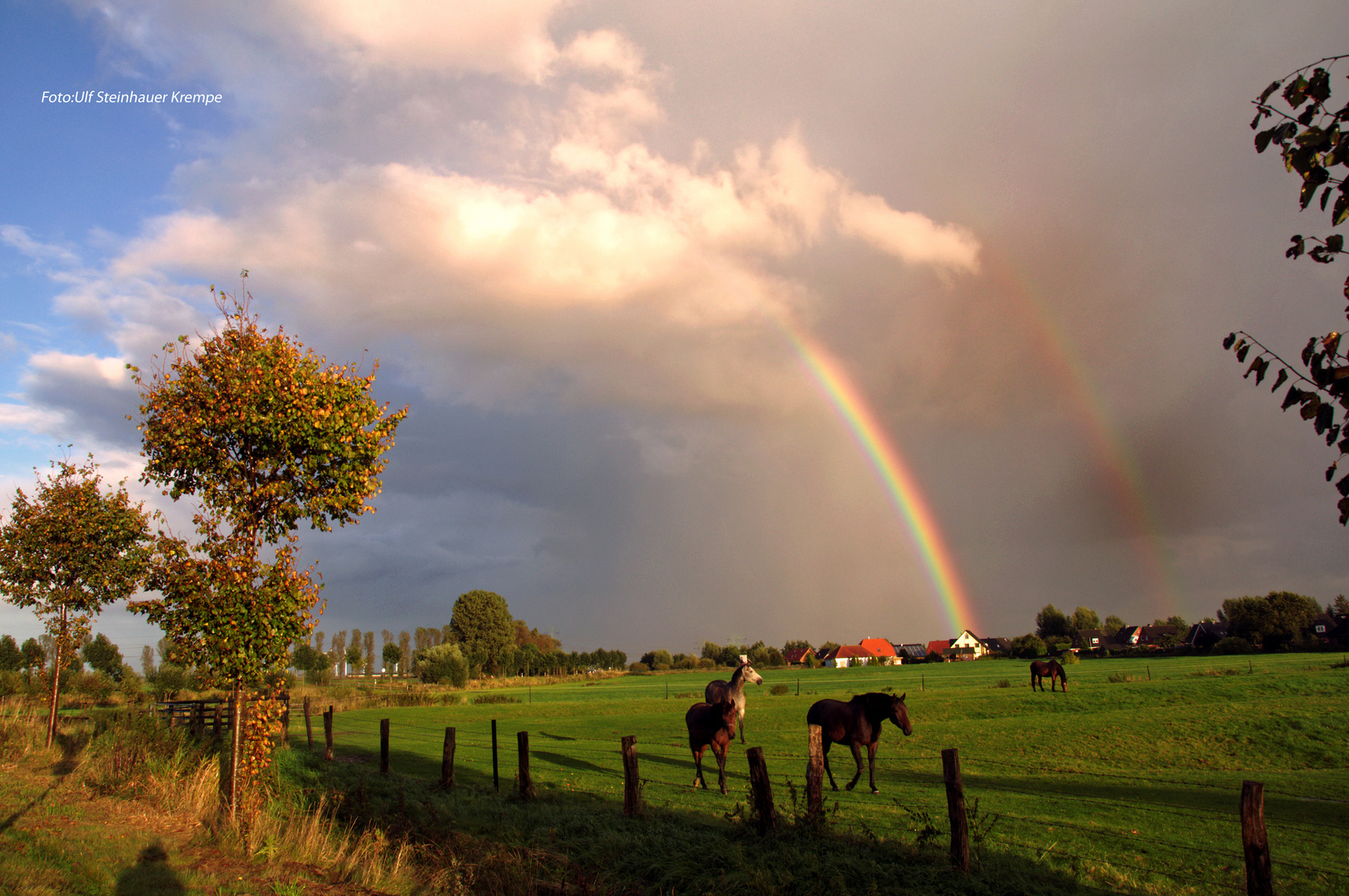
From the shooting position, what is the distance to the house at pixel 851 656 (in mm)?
140125

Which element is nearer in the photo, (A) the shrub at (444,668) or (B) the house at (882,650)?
(A) the shrub at (444,668)

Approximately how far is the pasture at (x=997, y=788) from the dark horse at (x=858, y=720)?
3.55ft

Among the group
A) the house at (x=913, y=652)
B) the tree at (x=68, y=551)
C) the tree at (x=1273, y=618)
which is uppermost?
the tree at (x=68, y=551)

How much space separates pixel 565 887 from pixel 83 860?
20.9 ft

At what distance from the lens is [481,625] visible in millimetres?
138000

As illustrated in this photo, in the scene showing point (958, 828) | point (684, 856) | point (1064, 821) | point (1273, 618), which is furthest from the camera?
point (1273, 618)

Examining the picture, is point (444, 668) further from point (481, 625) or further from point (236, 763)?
point (236, 763)

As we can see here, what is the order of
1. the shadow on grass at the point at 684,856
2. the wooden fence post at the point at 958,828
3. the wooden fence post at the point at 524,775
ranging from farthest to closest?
1. the wooden fence post at the point at 524,775
2. the wooden fence post at the point at 958,828
3. the shadow on grass at the point at 684,856

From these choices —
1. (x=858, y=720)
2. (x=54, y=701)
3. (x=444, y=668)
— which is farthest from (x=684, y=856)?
(x=444, y=668)

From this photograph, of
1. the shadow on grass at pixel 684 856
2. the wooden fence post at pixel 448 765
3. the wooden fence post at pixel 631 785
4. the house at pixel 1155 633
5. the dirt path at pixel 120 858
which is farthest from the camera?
the house at pixel 1155 633

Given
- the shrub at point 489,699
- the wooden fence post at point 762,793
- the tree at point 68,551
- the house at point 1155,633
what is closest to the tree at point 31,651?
the shrub at point 489,699

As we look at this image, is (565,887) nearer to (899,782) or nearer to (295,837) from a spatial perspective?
(295,837)

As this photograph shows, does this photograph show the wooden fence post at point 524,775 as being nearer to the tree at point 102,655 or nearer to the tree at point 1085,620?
the tree at point 102,655

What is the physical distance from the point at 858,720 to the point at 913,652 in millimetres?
160970
